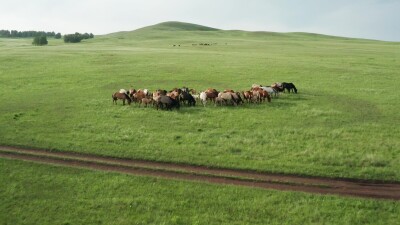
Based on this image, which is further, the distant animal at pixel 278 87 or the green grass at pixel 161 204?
the distant animal at pixel 278 87

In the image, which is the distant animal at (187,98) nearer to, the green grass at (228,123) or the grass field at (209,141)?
the green grass at (228,123)

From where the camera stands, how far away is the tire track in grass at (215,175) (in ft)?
49.3

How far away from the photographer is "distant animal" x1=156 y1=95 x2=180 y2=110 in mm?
25859

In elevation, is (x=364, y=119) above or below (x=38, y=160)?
above

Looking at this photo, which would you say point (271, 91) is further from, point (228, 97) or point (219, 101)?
point (219, 101)

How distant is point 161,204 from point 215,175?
292 cm

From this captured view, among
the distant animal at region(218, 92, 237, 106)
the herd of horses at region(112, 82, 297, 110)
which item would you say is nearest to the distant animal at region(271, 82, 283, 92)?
the herd of horses at region(112, 82, 297, 110)

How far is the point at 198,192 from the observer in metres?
15.0

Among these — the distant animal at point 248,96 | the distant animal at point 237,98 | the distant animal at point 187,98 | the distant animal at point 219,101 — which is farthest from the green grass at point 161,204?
the distant animal at point 248,96

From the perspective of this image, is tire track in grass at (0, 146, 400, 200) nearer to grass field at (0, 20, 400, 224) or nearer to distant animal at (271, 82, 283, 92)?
grass field at (0, 20, 400, 224)

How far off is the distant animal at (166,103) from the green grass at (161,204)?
10.2 m

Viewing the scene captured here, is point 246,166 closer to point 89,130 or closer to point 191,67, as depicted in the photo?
point 89,130

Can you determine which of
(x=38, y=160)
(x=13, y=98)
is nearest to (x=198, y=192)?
(x=38, y=160)

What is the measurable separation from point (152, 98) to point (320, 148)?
1253 cm
